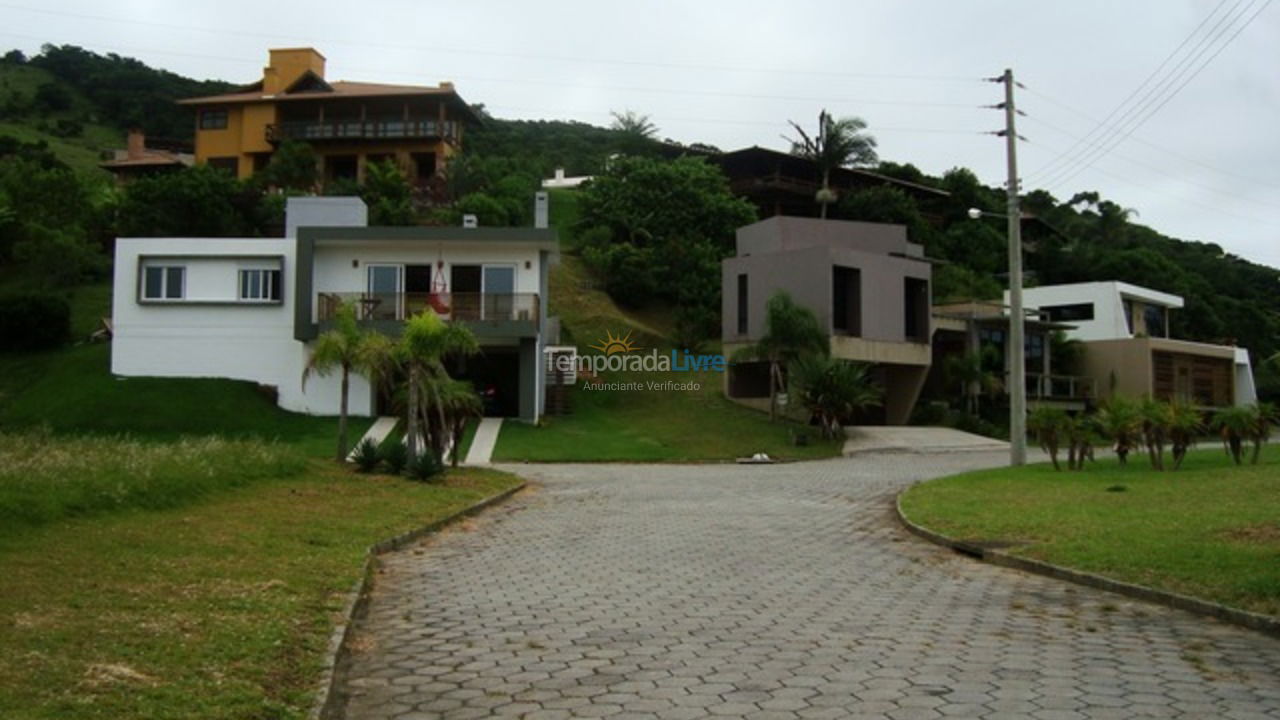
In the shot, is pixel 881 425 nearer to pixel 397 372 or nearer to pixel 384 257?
pixel 384 257

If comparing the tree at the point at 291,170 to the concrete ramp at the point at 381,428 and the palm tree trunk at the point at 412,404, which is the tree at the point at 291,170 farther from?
the palm tree trunk at the point at 412,404

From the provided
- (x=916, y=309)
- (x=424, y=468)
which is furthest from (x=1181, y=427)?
(x=916, y=309)

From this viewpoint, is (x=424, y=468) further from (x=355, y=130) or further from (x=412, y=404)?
(x=355, y=130)

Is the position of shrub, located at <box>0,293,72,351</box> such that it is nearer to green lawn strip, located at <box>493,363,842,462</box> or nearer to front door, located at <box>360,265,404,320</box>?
front door, located at <box>360,265,404,320</box>

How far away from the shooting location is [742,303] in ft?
Answer: 130

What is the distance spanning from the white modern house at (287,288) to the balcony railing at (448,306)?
0.09m

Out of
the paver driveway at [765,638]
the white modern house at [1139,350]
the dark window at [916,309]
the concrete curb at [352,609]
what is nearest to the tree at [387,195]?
the dark window at [916,309]

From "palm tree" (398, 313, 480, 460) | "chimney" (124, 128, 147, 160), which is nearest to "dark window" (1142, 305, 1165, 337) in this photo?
"palm tree" (398, 313, 480, 460)

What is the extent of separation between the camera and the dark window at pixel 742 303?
3931cm

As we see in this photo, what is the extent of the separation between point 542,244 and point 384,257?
205 inches

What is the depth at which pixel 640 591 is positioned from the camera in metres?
9.23

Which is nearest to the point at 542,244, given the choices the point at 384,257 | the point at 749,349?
the point at 384,257

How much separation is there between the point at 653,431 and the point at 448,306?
747 cm

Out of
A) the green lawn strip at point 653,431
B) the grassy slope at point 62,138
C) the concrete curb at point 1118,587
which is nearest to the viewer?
the concrete curb at point 1118,587
